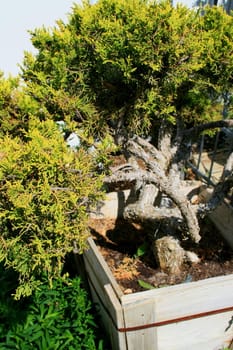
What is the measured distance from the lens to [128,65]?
4.47ft

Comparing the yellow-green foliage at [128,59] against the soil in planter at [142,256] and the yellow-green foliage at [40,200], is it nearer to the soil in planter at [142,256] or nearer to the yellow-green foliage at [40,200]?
the yellow-green foliage at [40,200]

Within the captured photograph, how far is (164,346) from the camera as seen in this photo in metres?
1.78

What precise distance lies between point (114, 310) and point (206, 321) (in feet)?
1.67

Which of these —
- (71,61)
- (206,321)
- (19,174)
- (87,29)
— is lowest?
(206,321)

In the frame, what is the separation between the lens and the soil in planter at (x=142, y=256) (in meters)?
2.05

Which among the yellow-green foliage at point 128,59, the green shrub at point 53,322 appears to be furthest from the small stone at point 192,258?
the yellow-green foliage at point 128,59

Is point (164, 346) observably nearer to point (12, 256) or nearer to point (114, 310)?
point (114, 310)

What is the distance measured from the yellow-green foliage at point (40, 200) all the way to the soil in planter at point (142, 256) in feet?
3.01

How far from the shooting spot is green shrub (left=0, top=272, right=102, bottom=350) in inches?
74.7

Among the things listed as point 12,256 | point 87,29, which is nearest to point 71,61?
point 87,29

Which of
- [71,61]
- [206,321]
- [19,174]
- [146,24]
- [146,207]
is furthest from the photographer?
[146,207]

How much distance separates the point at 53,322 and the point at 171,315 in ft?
2.48

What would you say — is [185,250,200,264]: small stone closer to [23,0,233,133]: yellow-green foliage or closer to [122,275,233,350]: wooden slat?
[122,275,233,350]: wooden slat

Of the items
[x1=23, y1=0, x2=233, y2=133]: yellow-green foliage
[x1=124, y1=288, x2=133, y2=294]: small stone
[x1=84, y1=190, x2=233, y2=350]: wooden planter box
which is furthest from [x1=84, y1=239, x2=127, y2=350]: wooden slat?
[x1=23, y1=0, x2=233, y2=133]: yellow-green foliage
